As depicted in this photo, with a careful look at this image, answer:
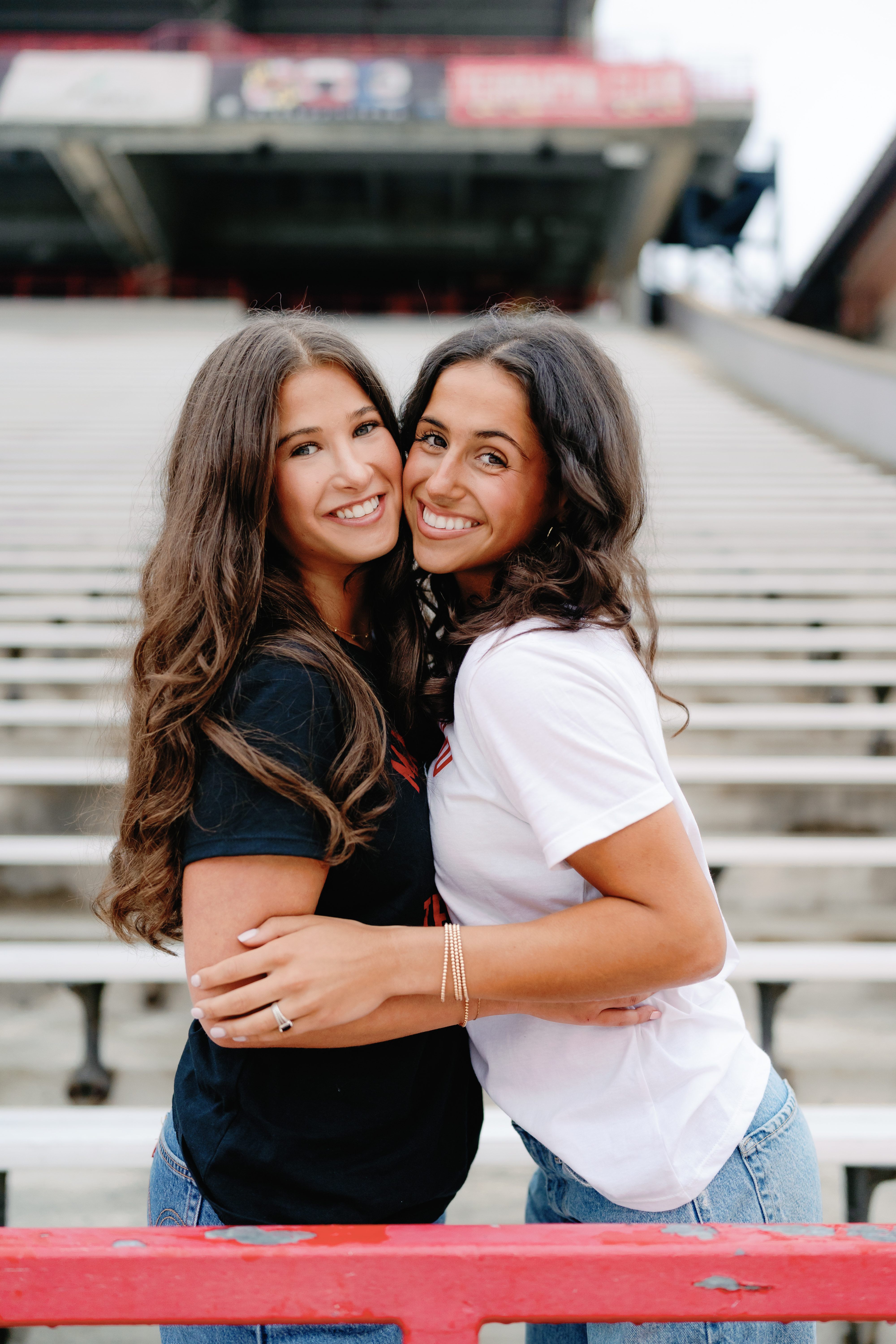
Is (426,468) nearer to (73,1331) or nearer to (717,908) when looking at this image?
(717,908)

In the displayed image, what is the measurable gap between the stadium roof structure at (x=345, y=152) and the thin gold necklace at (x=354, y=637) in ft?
41.1

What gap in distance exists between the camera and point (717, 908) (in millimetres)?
788

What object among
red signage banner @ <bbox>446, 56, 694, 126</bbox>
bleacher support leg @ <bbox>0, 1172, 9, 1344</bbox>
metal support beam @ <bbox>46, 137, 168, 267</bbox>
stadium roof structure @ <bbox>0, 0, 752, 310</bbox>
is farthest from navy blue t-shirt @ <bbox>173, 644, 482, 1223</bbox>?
metal support beam @ <bbox>46, 137, 168, 267</bbox>

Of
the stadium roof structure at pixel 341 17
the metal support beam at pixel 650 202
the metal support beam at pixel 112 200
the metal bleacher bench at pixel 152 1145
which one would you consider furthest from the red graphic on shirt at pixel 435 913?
the stadium roof structure at pixel 341 17

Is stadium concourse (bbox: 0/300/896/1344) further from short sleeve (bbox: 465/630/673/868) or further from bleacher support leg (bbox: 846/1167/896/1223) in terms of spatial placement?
short sleeve (bbox: 465/630/673/868)

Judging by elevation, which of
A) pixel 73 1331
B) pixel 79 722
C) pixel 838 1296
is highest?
pixel 79 722

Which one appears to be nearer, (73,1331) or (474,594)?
(474,594)

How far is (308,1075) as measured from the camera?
2.76 ft

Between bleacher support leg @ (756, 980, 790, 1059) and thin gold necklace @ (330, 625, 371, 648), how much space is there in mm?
1174

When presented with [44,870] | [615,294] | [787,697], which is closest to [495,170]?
[615,294]

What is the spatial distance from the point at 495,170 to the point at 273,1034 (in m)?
16.1

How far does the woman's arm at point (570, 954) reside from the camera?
75cm

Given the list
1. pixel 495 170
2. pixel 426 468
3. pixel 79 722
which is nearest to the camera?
pixel 426 468

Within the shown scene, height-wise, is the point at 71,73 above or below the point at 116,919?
above
